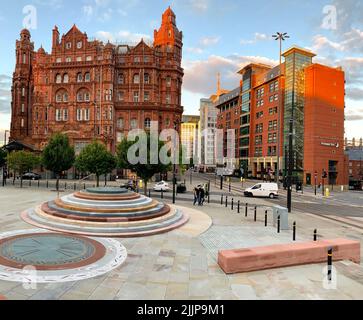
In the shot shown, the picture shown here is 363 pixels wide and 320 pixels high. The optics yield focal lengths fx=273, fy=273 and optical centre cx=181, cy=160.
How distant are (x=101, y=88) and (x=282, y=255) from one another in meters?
54.6

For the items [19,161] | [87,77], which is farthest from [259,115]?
[19,161]

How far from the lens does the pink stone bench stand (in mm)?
8623

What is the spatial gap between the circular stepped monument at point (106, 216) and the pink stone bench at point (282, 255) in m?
5.33

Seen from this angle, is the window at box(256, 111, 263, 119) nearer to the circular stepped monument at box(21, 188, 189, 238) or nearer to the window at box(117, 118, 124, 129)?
the window at box(117, 118, 124, 129)

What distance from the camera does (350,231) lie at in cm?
1556

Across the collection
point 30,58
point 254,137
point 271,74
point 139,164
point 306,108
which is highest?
point 30,58

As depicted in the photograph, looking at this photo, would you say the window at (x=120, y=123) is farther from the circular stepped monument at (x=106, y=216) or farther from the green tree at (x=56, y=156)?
the circular stepped monument at (x=106, y=216)

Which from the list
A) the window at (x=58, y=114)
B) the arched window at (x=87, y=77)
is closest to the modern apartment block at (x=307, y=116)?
the arched window at (x=87, y=77)
